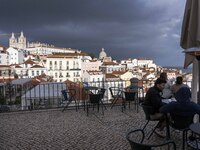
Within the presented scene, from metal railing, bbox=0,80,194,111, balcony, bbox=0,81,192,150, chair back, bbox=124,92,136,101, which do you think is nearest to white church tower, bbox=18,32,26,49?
metal railing, bbox=0,80,194,111

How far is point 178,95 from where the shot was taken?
416cm

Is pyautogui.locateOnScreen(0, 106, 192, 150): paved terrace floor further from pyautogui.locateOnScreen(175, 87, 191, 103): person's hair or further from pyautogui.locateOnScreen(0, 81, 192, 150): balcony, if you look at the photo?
pyautogui.locateOnScreen(175, 87, 191, 103): person's hair

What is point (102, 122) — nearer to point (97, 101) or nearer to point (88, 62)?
point (97, 101)

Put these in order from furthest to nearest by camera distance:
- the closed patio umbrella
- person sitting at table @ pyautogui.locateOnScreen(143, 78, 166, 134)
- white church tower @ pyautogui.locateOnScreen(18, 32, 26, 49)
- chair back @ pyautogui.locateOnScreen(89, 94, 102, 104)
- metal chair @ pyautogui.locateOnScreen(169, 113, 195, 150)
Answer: white church tower @ pyautogui.locateOnScreen(18, 32, 26, 49)
chair back @ pyautogui.locateOnScreen(89, 94, 102, 104)
person sitting at table @ pyautogui.locateOnScreen(143, 78, 166, 134)
the closed patio umbrella
metal chair @ pyautogui.locateOnScreen(169, 113, 195, 150)

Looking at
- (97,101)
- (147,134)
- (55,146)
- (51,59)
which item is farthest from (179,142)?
(51,59)

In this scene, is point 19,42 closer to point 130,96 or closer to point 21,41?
point 21,41

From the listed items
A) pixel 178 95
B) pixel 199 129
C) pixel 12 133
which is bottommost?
pixel 12 133

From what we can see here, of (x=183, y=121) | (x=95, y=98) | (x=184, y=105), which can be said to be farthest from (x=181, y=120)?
(x=95, y=98)

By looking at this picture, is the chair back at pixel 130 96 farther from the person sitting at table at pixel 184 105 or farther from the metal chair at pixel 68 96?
the person sitting at table at pixel 184 105

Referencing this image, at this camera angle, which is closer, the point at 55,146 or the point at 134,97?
the point at 55,146

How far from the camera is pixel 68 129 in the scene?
648 centimetres

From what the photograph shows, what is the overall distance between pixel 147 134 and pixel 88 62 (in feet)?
267

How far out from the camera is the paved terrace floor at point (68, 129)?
5273 mm

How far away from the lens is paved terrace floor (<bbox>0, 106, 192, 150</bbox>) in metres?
5.27
